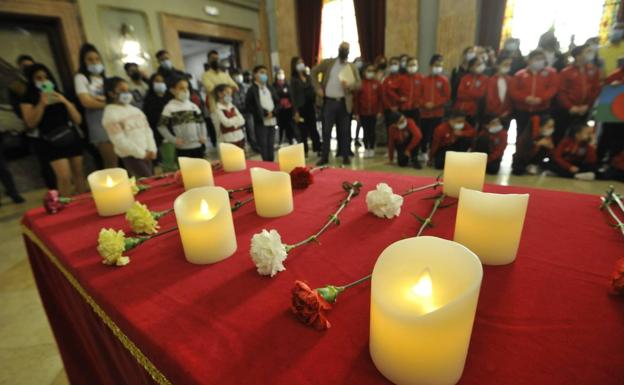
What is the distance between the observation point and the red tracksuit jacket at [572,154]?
2992mm

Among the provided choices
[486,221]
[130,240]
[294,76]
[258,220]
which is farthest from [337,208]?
[294,76]

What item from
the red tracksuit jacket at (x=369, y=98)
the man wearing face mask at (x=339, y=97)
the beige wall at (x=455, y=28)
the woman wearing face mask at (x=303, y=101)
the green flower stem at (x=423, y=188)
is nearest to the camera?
the green flower stem at (x=423, y=188)

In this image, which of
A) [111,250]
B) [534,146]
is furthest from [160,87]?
[534,146]

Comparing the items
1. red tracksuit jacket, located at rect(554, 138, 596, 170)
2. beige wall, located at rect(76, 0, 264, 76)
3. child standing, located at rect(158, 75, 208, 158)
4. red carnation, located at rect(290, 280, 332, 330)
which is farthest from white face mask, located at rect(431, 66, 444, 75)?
beige wall, located at rect(76, 0, 264, 76)

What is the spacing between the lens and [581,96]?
120 inches

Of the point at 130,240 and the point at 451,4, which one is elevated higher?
the point at 451,4

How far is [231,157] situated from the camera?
148cm

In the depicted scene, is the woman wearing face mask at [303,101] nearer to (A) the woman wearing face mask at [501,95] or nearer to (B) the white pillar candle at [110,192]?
(A) the woman wearing face mask at [501,95]

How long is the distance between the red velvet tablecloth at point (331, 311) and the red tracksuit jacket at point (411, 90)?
342 cm

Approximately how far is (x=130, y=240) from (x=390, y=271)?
24.9 inches

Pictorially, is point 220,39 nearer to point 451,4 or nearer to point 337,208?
point 451,4

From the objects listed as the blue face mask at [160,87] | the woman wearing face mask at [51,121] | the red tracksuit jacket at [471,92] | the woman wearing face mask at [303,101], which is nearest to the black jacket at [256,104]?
the blue face mask at [160,87]

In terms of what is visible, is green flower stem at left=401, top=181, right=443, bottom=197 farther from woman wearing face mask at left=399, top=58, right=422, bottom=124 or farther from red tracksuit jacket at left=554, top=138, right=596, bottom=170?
Answer: woman wearing face mask at left=399, top=58, right=422, bottom=124

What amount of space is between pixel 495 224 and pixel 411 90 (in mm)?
3861
